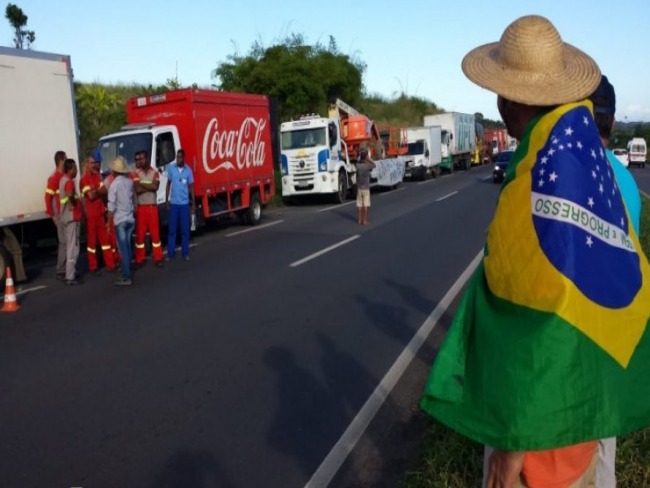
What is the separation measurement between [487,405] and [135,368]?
14.6 feet

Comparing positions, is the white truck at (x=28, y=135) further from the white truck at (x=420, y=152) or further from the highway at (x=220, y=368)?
the white truck at (x=420, y=152)

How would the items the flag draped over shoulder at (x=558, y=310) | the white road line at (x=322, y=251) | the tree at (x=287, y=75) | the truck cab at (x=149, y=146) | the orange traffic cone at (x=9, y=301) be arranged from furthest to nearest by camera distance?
the tree at (x=287, y=75) → the truck cab at (x=149, y=146) → the white road line at (x=322, y=251) → the orange traffic cone at (x=9, y=301) → the flag draped over shoulder at (x=558, y=310)

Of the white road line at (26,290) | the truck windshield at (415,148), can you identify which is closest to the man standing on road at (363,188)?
the white road line at (26,290)

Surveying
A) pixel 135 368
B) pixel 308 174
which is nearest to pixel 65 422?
pixel 135 368

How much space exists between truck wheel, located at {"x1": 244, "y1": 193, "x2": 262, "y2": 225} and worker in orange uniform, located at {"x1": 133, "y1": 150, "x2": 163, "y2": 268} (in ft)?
18.4

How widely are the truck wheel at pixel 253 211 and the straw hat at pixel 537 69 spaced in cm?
1506

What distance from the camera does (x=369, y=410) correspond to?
188 inches

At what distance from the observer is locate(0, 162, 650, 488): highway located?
4.06m

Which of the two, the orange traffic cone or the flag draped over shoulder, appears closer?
the flag draped over shoulder

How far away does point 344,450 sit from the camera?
4.17 metres

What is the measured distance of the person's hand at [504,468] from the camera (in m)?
1.88

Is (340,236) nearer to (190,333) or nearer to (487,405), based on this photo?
(190,333)

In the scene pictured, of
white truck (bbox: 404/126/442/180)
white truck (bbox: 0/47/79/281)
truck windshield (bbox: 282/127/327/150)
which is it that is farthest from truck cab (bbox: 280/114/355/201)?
white truck (bbox: 404/126/442/180)

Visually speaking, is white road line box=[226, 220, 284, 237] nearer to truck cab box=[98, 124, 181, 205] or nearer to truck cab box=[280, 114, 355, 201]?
truck cab box=[98, 124, 181, 205]
